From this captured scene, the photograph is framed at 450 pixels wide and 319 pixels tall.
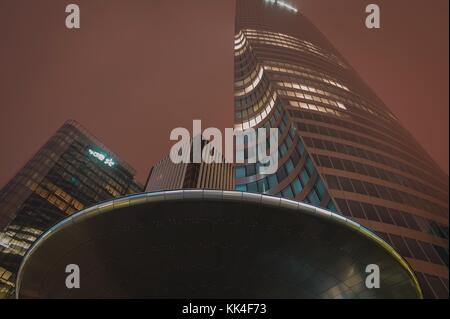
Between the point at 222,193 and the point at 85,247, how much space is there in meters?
5.87

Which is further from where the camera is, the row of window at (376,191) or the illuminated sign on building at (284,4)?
the illuminated sign on building at (284,4)

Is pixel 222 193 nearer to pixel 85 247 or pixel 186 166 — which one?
pixel 85 247

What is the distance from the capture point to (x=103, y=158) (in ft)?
332

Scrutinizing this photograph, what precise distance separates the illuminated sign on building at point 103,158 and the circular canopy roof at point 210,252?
8400 cm

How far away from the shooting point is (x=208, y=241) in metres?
16.4

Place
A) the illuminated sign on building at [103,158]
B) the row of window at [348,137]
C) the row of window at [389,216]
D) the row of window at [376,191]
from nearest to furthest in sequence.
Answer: the row of window at [389,216]
the row of window at [376,191]
the row of window at [348,137]
the illuminated sign on building at [103,158]

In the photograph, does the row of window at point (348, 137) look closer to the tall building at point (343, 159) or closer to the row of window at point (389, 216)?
the tall building at point (343, 159)

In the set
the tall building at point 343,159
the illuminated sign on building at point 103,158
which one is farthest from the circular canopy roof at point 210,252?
the illuminated sign on building at point 103,158

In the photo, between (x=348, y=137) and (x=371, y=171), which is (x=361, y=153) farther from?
(x=371, y=171)

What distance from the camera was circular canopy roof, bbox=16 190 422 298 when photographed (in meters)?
15.7

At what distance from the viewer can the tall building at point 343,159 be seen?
3516cm

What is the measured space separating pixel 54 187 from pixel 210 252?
234 ft

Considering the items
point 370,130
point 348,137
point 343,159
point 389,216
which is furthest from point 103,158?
point 389,216

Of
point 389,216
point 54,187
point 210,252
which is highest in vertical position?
point 54,187
